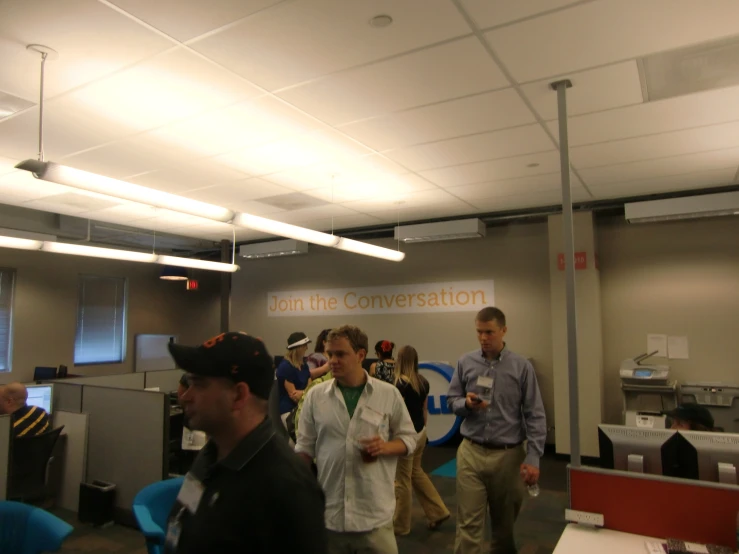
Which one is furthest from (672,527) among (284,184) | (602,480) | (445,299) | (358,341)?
(445,299)

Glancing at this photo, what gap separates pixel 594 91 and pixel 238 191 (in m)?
3.34

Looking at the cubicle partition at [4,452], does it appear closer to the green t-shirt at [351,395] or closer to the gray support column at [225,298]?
the green t-shirt at [351,395]

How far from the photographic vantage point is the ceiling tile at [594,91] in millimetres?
2686

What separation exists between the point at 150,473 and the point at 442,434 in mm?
3669

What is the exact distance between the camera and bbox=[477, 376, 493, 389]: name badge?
2689 millimetres

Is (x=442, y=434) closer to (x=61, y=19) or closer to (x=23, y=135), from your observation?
(x=23, y=135)

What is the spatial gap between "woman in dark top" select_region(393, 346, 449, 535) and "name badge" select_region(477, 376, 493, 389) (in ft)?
3.37

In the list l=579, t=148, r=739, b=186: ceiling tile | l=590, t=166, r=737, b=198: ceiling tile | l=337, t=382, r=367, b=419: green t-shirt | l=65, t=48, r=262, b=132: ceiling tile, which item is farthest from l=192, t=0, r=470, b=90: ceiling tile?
l=590, t=166, r=737, b=198: ceiling tile

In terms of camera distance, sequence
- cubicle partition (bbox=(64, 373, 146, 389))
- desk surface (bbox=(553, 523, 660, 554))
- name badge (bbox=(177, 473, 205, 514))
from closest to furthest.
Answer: name badge (bbox=(177, 473, 205, 514)), desk surface (bbox=(553, 523, 660, 554)), cubicle partition (bbox=(64, 373, 146, 389))

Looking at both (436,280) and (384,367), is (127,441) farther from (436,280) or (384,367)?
(436,280)

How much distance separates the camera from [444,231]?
20.6 ft

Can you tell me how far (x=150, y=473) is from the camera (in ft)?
12.4

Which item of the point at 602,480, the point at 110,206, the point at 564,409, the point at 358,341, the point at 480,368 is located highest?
the point at 110,206

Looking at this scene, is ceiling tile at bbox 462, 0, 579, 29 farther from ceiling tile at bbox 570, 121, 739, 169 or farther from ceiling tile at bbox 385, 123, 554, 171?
ceiling tile at bbox 570, 121, 739, 169
